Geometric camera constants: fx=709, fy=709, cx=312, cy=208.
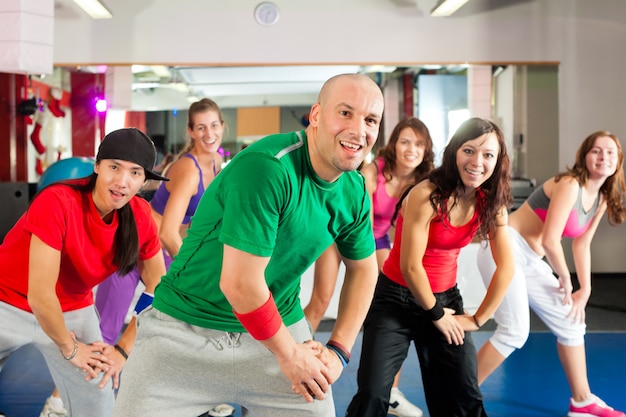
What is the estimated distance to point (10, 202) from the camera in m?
5.73

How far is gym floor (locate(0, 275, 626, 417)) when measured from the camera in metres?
3.51

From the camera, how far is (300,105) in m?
7.47

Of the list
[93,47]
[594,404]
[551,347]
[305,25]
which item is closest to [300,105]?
[305,25]

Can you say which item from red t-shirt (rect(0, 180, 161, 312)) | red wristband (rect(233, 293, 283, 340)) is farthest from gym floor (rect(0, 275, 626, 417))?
red wristband (rect(233, 293, 283, 340))

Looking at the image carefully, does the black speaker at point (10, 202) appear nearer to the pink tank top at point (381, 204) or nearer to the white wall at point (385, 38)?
the white wall at point (385, 38)

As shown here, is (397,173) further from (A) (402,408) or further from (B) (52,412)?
(B) (52,412)

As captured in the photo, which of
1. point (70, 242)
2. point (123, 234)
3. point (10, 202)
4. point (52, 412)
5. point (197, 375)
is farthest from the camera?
point (10, 202)

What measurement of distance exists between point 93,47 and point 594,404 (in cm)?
572

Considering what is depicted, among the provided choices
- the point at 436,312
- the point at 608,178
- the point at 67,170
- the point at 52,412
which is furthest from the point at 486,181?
the point at 67,170

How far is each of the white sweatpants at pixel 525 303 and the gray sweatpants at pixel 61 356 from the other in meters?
1.77

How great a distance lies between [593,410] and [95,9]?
545 centimetres

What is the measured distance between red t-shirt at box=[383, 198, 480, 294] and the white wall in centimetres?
469

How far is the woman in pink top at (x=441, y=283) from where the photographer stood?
255 centimetres

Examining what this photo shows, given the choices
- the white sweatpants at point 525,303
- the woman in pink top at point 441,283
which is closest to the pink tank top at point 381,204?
the white sweatpants at point 525,303
